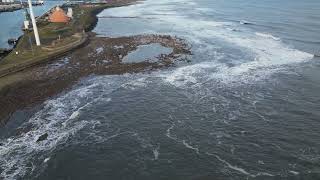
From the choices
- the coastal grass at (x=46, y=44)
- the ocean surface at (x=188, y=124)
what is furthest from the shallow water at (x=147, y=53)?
the coastal grass at (x=46, y=44)

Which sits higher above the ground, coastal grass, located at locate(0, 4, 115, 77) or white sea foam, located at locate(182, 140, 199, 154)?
coastal grass, located at locate(0, 4, 115, 77)

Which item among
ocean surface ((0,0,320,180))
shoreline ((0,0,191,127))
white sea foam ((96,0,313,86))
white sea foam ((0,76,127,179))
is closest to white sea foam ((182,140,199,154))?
ocean surface ((0,0,320,180))

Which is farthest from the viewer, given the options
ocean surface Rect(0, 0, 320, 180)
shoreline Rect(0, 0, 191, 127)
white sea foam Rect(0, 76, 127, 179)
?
shoreline Rect(0, 0, 191, 127)

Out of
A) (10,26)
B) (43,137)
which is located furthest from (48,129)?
(10,26)

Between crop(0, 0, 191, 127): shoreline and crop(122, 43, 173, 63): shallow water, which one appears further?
crop(122, 43, 173, 63): shallow water

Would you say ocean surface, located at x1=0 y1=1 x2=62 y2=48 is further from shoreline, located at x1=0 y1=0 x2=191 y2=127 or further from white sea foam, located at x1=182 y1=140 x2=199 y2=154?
white sea foam, located at x1=182 y1=140 x2=199 y2=154

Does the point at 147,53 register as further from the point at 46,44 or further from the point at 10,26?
the point at 10,26
